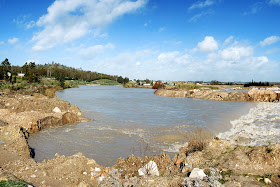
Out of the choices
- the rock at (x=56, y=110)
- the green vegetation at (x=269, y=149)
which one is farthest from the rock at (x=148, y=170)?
the rock at (x=56, y=110)

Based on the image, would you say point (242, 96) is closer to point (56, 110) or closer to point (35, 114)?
point (56, 110)

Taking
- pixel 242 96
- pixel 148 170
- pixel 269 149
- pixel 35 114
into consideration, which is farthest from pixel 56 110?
pixel 242 96

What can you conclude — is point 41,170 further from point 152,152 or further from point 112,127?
point 112,127

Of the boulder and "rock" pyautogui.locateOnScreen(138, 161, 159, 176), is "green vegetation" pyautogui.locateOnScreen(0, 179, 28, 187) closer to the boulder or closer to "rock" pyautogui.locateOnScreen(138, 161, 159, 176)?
"rock" pyautogui.locateOnScreen(138, 161, 159, 176)

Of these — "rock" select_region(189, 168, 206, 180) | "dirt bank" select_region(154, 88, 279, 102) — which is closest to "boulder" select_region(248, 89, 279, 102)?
"dirt bank" select_region(154, 88, 279, 102)

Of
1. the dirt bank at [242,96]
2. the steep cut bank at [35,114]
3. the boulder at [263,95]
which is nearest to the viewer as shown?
the steep cut bank at [35,114]

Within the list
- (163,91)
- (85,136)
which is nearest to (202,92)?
(163,91)

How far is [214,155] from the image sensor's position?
15.1 feet

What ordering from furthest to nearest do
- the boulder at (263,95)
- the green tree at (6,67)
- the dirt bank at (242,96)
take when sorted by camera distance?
the green tree at (6,67), the dirt bank at (242,96), the boulder at (263,95)

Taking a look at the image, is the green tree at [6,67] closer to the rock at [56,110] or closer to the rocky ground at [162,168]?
the rock at [56,110]

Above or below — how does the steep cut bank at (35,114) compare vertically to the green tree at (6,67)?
below

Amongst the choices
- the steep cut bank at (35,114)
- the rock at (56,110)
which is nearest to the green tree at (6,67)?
the steep cut bank at (35,114)

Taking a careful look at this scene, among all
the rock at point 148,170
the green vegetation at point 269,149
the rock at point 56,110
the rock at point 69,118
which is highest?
the green vegetation at point 269,149

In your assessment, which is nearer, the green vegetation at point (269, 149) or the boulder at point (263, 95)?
the green vegetation at point (269, 149)
